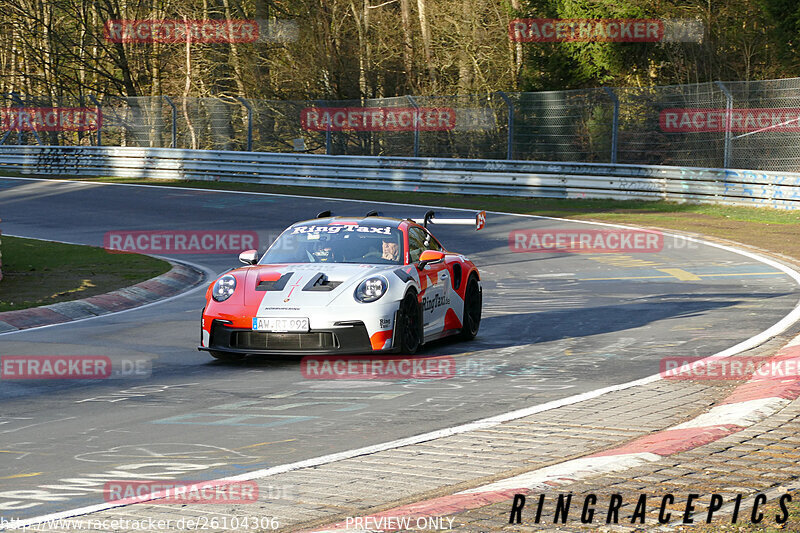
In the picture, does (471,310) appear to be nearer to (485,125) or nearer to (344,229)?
(344,229)

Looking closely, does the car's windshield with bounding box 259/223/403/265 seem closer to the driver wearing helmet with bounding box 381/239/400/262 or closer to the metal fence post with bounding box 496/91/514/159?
the driver wearing helmet with bounding box 381/239/400/262

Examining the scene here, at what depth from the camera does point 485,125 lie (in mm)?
32656

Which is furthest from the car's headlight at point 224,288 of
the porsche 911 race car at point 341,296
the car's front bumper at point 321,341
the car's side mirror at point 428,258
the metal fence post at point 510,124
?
the metal fence post at point 510,124

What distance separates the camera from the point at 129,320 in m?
12.8

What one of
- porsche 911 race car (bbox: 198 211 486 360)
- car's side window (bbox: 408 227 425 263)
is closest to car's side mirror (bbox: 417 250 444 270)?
porsche 911 race car (bbox: 198 211 486 360)

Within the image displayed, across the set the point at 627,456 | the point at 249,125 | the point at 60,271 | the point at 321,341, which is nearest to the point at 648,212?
the point at 60,271

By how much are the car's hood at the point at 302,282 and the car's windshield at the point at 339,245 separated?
292mm

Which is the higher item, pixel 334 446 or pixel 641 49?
pixel 641 49

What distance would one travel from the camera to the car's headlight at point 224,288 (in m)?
10.1

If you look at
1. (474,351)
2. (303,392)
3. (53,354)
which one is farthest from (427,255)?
(53,354)

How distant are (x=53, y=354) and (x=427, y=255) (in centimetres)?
363

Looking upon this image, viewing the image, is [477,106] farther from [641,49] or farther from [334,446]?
[334,446]

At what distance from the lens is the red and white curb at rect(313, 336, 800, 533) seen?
506 centimetres

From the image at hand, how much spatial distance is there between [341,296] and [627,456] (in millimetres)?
4232
